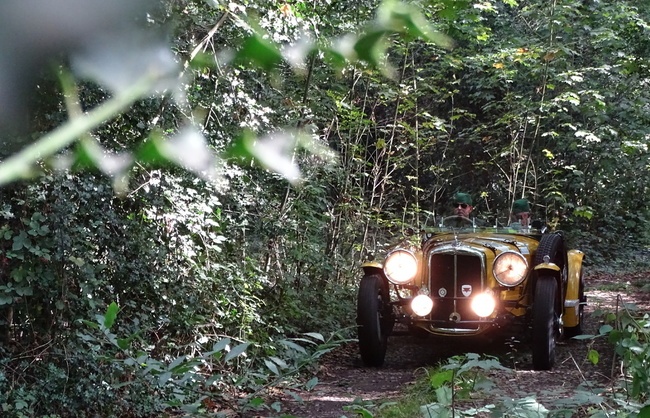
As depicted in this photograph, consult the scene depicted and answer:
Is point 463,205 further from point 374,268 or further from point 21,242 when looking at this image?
point 21,242

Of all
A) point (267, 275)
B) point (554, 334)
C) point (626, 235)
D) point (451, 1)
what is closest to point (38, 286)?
point (267, 275)

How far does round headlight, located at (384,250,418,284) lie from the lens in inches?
246

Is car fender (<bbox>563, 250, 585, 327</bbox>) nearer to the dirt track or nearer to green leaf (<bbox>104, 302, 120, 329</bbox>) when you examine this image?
the dirt track

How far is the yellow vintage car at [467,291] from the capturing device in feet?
19.7

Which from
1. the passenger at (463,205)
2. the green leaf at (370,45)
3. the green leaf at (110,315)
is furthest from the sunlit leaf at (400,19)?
the passenger at (463,205)

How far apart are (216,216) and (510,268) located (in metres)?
2.73

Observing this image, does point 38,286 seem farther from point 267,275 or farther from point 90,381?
point 267,275

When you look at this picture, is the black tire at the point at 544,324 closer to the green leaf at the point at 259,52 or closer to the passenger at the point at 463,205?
the passenger at the point at 463,205

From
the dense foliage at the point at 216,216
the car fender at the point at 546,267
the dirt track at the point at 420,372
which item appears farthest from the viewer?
the car fender at the point at 546,267

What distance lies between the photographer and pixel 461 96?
15.6 metres

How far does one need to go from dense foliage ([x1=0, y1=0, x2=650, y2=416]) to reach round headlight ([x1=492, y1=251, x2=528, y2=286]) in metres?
1.71

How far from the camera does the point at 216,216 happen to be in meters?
6.50

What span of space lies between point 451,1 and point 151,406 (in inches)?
187

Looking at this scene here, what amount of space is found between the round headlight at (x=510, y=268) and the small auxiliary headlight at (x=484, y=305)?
18cm
